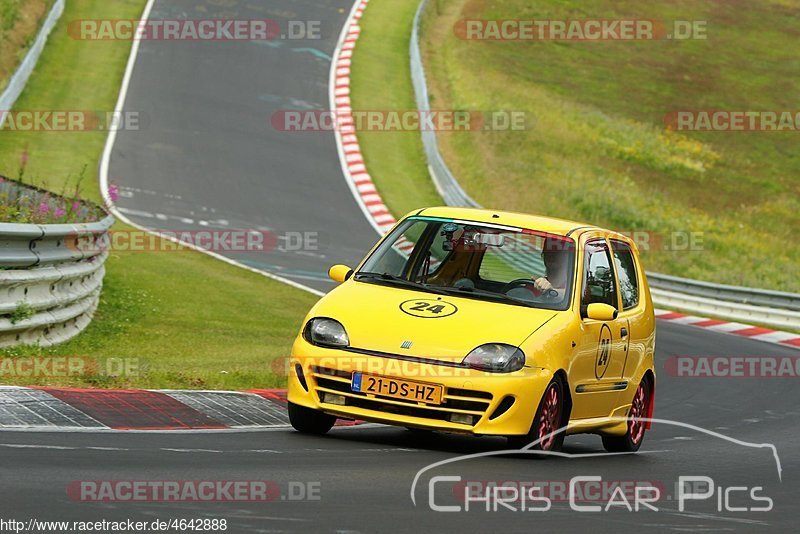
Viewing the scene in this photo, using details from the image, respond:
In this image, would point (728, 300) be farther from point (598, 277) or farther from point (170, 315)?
point (598, 277)

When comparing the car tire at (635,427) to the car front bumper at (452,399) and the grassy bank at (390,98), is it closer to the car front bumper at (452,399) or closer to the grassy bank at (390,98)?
the car front bumper at (452,399)

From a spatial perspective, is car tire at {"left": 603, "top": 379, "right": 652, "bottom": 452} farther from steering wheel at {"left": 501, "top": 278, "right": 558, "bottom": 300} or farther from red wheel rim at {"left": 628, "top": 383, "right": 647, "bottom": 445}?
steering wheel at {"left": 501, "top": 278, "right": 558, "bottom": 300}

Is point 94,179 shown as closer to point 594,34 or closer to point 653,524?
point 653,524

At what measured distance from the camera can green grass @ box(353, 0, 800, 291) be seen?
32469 millimetres

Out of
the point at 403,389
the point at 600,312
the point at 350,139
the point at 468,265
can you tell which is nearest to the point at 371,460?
the point at 403,389

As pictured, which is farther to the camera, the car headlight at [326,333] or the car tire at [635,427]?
the car tire at [635,427]

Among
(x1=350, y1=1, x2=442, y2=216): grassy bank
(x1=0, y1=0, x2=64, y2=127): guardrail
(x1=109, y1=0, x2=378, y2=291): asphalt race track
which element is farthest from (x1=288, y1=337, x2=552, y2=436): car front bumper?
(x1=0, y1=0, x2=64, y2=127): guardrail

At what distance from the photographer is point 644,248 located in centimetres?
3084

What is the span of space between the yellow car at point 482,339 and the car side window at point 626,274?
0.06 feet

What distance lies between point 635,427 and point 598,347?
1.28 meters

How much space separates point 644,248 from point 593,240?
67.2 ft

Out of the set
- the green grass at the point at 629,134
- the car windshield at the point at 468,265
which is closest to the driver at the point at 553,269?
the car windshield at the point at 468,265

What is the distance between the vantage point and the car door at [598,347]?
32.5 ft

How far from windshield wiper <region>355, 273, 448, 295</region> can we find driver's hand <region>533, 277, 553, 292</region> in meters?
0.70
